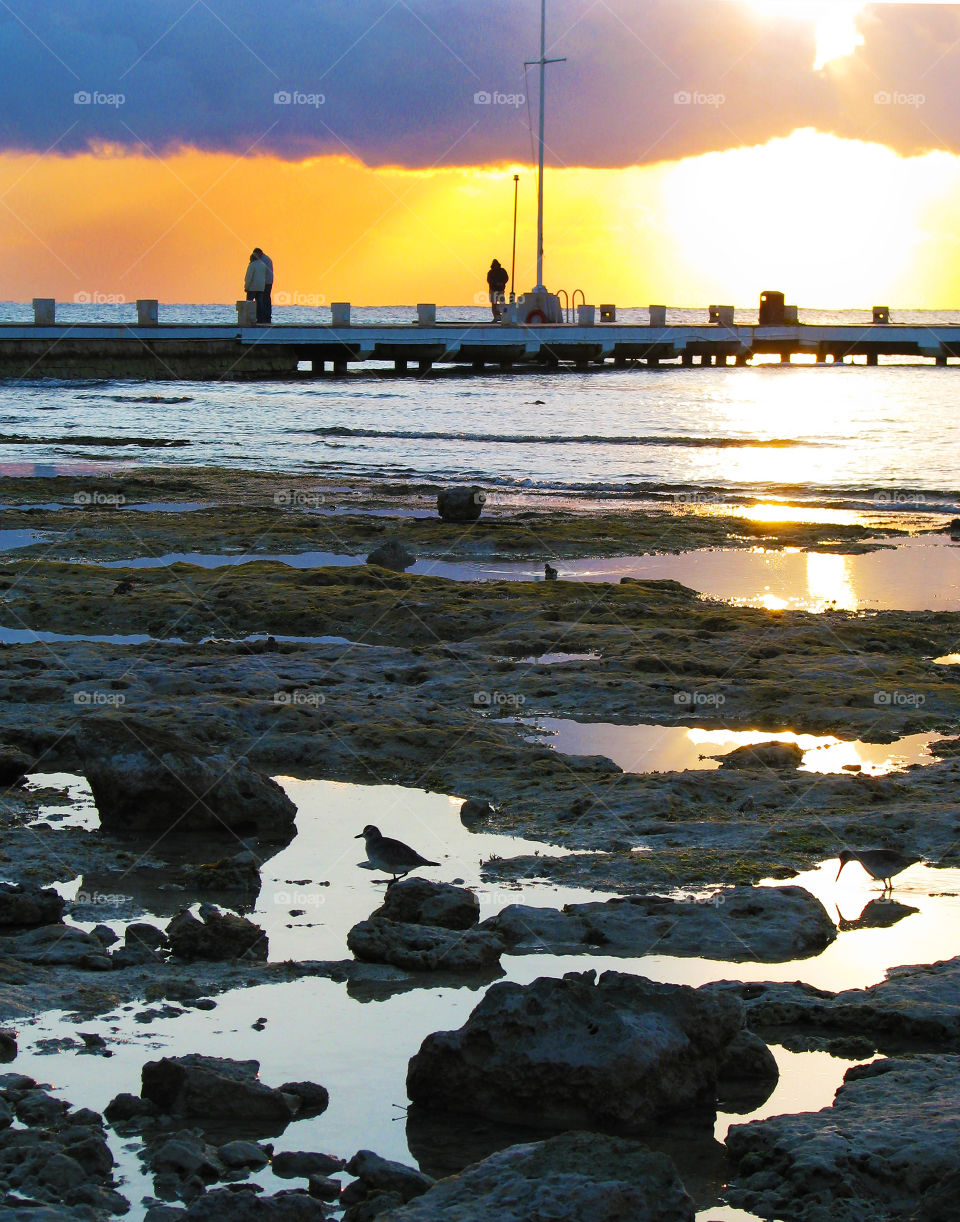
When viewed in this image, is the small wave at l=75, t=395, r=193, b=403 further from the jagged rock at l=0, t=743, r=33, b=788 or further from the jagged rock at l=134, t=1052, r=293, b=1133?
the jagged rock at l=134, t=1052, r=293, b=1133

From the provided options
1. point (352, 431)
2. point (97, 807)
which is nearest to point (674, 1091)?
point (97, 807)

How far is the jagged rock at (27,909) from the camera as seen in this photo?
438cm

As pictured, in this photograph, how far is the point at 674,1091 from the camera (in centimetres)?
339

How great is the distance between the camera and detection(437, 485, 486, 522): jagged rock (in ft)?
44.5

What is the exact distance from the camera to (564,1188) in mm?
2783

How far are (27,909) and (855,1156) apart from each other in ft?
8.12

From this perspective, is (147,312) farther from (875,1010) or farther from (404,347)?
(875,1010)

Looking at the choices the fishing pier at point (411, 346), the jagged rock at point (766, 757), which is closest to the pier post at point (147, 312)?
the fishing pier at point (411, 346)

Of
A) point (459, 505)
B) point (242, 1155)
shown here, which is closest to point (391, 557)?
point (459, 505)

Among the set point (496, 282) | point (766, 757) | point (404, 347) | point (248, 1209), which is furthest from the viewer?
point (496, 282)

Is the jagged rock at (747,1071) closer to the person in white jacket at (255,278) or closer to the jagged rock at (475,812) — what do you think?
the jagged rock at (475,812)

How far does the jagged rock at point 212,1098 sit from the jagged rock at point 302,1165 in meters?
0.20

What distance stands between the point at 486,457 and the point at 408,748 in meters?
16.9

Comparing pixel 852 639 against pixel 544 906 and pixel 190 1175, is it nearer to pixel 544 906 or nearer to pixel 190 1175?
pixel 544 906
